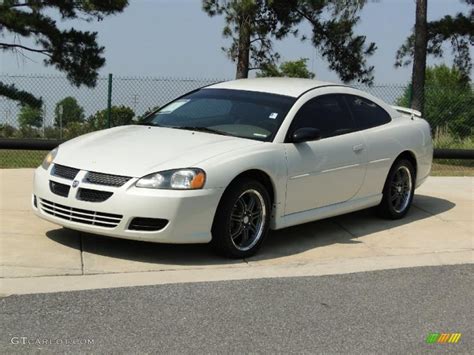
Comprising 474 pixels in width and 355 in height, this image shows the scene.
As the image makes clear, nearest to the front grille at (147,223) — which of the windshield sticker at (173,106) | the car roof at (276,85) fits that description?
the windshield sticker at (173,106)

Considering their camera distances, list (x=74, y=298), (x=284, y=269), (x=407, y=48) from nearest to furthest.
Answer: (x=74, y=298) < (x=284, y=269) < (x=407, y=48)

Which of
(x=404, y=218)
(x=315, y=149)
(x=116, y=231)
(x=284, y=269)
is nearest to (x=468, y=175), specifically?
(x=404, y=218)

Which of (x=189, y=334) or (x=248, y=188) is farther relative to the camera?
(x=248, y=188)

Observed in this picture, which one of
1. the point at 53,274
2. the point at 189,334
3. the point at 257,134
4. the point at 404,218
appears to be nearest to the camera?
the point at 189,334

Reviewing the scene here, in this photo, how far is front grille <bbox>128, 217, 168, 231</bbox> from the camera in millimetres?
5570

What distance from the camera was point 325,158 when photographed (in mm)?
6734

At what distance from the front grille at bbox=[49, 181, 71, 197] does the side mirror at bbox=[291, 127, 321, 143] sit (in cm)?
208

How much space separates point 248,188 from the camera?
19.6ft

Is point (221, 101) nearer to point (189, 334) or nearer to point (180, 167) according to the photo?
point (180, 167)

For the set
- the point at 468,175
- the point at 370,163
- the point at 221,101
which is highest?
the point at 221,101

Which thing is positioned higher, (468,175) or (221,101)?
(221,101)

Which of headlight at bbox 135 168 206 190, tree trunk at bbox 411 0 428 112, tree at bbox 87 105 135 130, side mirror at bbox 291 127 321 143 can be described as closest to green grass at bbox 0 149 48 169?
tree at bbox 87 105 135 130

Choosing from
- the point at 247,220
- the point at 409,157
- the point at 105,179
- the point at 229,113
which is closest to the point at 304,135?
the point at 229,113

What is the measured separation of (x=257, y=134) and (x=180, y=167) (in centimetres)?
108
